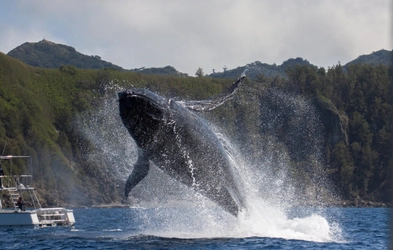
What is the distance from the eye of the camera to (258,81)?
400ft

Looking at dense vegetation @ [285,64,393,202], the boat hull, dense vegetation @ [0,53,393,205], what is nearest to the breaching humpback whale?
the boat hull

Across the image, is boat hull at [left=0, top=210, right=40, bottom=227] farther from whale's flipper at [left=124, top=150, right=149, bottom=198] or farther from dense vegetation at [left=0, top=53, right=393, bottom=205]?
dense vegetation at [left=0, top=53, right=393, bottom=205]

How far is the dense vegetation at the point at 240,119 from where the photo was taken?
9862cm

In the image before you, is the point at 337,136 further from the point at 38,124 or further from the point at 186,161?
the point at 186,161

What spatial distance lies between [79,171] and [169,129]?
7993 cm

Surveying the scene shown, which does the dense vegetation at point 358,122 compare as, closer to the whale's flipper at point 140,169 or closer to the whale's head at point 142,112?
the whale's flipper at point 140,169

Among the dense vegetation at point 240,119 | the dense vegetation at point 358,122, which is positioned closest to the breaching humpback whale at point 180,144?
the dense vegetation at point 240,119

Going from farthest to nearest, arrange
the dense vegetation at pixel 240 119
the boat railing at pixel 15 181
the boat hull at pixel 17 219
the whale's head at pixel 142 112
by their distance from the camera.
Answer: the dense vegetation at pixel 240 119, the boat railing at pixel 15 181, the boat hull at pixel 17 219, the whale's head at pixel 142 112

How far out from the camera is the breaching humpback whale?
22.0m

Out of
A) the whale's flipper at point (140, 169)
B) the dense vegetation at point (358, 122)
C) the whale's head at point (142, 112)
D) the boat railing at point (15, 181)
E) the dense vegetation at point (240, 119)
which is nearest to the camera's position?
the whale's head at point (142, 112)

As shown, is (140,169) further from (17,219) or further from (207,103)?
(17,219)

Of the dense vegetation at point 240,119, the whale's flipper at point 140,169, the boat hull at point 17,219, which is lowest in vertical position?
the boat hull at point 17,219

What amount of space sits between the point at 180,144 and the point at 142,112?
221cm

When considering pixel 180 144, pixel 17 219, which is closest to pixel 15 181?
pixel 17 219
